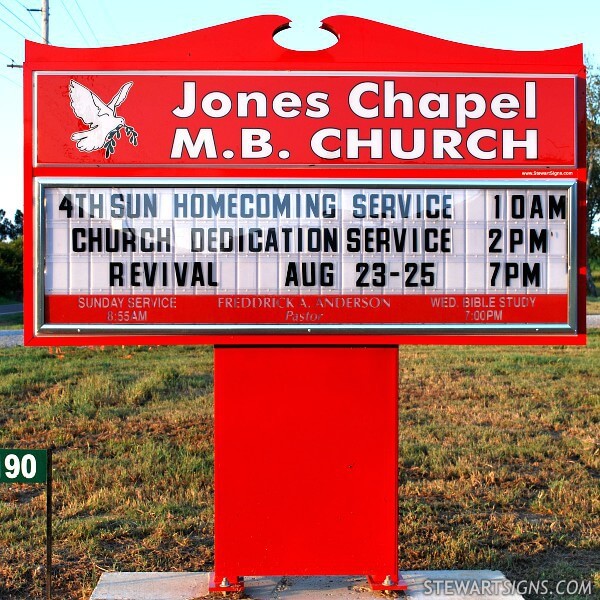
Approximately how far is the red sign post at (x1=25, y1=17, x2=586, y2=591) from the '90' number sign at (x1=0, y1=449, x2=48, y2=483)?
719 mm

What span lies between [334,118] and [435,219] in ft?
2.75

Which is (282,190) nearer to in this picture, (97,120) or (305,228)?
(305,228)

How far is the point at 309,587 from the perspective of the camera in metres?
5.24

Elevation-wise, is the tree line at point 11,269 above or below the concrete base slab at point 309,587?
above

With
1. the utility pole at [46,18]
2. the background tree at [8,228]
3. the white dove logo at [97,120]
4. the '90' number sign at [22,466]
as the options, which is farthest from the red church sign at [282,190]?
the background tree at [8,228]

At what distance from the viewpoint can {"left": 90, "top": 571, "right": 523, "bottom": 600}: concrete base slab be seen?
5094mm

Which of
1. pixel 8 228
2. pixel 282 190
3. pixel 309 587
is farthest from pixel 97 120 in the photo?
pixel 8 228

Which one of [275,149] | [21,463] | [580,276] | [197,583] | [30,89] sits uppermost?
[30,89]

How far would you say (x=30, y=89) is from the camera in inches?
198

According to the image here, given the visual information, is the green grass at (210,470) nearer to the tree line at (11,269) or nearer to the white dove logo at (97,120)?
the white dove logo at (97,120)

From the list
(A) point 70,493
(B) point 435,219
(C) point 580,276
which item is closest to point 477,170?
(B) point 435,219

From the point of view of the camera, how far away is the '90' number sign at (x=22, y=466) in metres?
4.62

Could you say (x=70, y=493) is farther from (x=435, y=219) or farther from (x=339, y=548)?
(x=435, y=219)

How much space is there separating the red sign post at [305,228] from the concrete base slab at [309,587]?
15 centimetres
